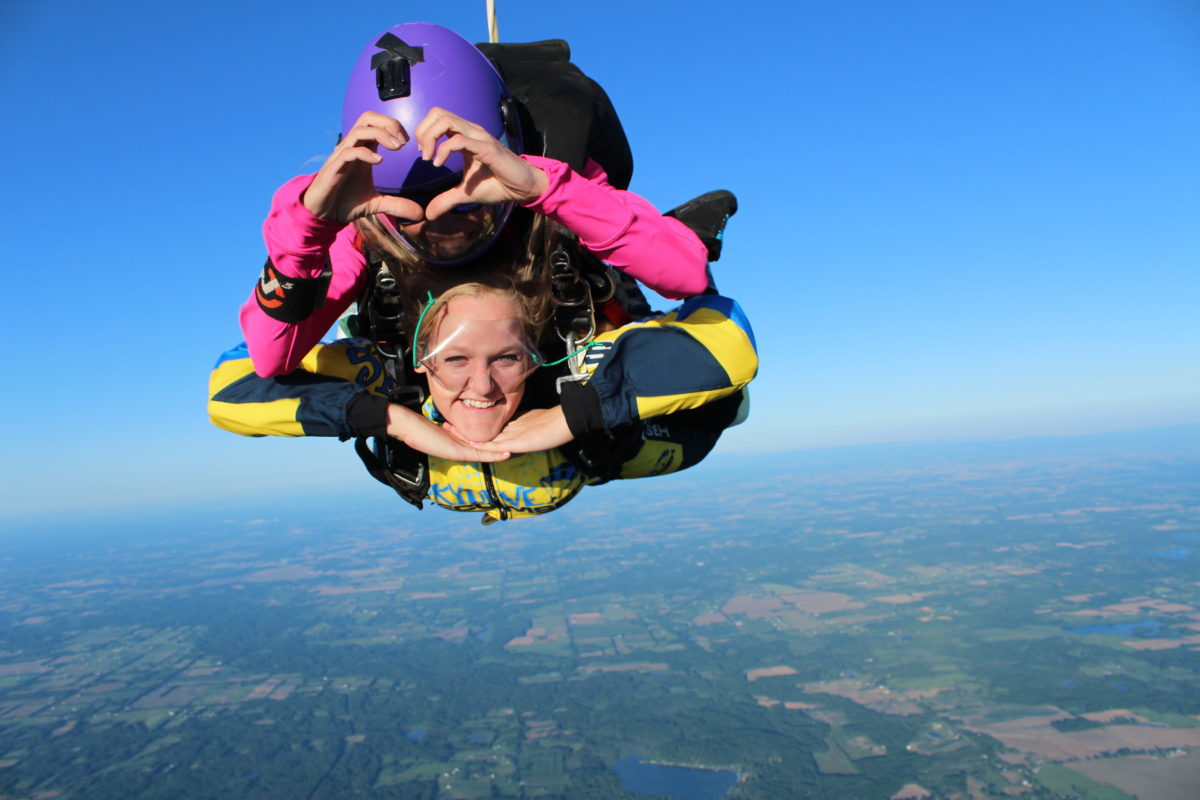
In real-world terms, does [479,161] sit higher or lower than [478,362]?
higher

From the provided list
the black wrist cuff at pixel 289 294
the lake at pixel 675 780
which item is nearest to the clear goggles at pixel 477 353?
the black wrist cuff at pixel 289 294

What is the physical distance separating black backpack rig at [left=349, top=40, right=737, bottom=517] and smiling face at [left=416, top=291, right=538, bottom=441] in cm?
14

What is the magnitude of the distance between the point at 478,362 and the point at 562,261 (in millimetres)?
410

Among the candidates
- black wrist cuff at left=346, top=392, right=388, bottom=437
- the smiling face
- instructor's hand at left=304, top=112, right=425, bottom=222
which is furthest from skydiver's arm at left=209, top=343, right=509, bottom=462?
instructor's hand at left=304, top=112, right=425, bottom=222

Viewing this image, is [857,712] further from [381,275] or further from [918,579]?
[381,275]

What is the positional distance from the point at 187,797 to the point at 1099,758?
149 ft

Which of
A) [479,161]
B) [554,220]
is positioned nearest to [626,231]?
[554,220]

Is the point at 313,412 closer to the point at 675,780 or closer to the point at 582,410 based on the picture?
the point at 582,410

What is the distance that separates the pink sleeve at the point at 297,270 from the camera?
1.69 metres

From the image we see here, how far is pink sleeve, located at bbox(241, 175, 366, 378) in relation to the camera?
169 centimetres

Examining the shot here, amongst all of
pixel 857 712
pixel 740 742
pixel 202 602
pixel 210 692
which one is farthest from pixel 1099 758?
pixel 202 602

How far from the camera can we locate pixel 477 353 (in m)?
2.28

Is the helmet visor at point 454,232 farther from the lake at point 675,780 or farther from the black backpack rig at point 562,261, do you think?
the lake at point 675,780

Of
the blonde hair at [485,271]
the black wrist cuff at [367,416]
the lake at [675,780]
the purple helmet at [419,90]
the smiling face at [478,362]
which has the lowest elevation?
the lake at [675,780]
